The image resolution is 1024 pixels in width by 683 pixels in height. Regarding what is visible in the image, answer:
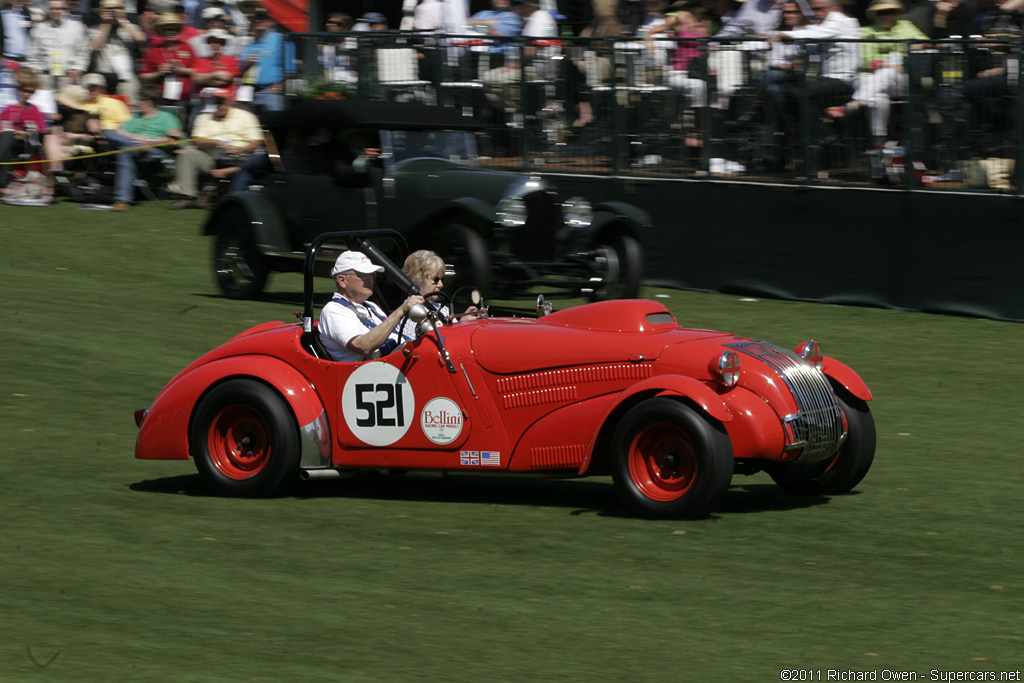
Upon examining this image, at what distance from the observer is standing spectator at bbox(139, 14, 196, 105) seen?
65.1ft

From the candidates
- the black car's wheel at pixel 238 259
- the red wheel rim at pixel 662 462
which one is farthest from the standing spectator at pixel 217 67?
the red wheel rim at pixel 662 462

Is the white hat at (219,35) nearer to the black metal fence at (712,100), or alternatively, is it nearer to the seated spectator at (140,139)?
the seated spectator at (140,139)

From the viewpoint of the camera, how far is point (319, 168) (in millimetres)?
14484

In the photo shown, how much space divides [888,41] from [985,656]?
1001cm

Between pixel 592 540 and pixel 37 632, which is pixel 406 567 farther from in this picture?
pixel 37 632

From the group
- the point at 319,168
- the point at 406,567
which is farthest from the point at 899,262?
the point at 406,567

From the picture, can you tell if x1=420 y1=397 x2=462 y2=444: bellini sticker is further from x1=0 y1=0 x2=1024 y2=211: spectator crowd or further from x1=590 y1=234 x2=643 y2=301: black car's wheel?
x1=0 y1=0 x2=1024 y2=211: spectator crowd

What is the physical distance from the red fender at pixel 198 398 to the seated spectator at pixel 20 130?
12373 millimetres

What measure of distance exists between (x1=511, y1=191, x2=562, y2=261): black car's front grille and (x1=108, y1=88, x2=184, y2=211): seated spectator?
24.1 feet

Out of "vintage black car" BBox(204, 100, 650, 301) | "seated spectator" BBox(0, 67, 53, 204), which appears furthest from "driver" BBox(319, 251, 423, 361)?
"seated spectator" BBox(0, 67, 53, 204)

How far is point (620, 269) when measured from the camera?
13.8 m

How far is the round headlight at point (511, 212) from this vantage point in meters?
13.4

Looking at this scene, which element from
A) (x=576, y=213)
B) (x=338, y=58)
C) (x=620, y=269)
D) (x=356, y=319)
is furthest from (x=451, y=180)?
(x=356, y=319)

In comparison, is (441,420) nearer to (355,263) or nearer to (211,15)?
(355,263)
